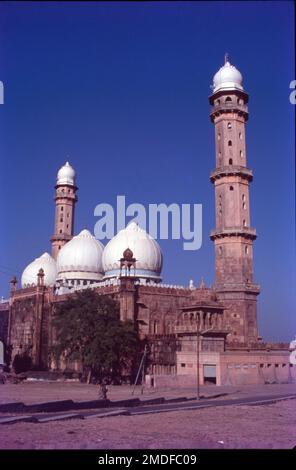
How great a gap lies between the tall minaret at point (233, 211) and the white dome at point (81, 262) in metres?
12.8

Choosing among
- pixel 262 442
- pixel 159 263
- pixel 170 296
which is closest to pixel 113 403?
pixel 262 442

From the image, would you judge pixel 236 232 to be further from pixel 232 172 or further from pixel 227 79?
pixel 227 79

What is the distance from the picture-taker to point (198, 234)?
3341 centimetres

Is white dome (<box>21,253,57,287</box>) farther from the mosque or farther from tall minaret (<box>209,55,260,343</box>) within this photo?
tall minaret (<box>209,55,260,343</box>)

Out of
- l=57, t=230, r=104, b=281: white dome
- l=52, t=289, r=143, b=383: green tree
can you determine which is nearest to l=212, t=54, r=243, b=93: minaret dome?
l=57, t=230, r=104, b=281: white dome

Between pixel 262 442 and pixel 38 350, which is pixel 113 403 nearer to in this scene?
pixel 262 442

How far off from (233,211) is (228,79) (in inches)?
434

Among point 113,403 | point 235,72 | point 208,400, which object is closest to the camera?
point 113,403

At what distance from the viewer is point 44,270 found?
54469mm

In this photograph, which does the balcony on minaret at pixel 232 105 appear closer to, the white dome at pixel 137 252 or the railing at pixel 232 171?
the railing at pixel 232 171

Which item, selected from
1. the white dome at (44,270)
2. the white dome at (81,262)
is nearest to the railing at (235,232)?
the white dome at (81,262)

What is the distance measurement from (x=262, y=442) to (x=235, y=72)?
122 feet

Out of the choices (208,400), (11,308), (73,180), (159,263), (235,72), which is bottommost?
(208,400)

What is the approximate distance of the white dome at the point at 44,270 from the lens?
54062mm
